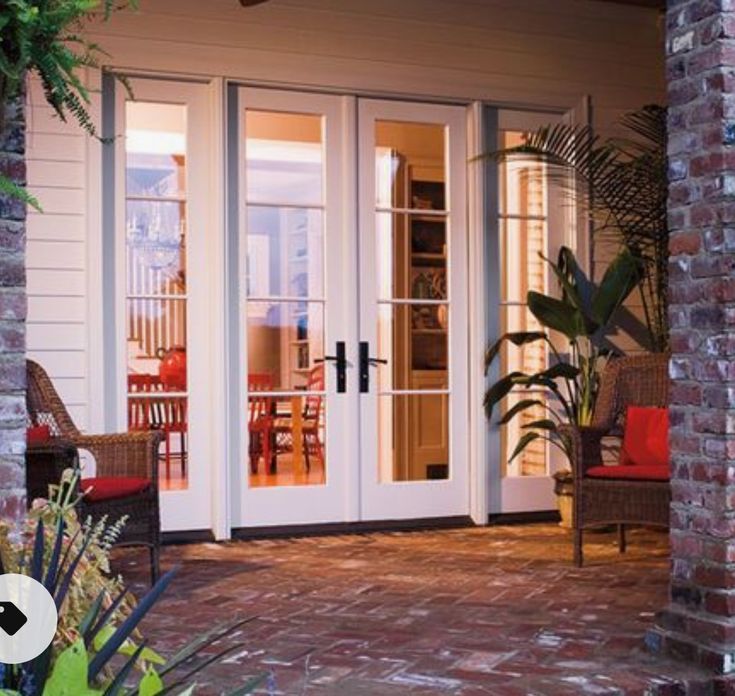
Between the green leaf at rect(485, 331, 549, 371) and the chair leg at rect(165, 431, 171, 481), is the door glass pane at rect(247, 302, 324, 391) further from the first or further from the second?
the green leaf at rect(485, 331, 549, 371)

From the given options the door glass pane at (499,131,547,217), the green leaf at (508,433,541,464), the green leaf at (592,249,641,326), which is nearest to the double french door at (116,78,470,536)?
the door glass pane at (499,131,547,217)

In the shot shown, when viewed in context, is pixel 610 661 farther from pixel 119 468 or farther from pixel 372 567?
pixel 119 468

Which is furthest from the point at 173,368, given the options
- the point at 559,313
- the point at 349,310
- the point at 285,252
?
the point at 559,313

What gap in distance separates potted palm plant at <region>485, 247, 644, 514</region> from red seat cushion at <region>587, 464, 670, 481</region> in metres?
0.65

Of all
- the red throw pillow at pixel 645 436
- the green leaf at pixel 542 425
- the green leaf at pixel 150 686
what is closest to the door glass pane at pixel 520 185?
the green leaf at pixel 542 425

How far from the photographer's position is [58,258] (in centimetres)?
548

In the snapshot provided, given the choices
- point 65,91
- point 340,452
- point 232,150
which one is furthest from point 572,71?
point 65,91

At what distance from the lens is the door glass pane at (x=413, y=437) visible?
20.1 feet

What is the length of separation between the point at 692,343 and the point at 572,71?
3.51 meters

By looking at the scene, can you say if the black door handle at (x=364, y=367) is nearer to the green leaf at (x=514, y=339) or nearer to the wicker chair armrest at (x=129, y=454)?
the green leaf at (x=514, y=339)

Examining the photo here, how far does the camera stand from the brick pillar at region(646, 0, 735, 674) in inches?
127

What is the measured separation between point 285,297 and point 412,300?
2.39 feet

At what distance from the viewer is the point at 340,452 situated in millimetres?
5996

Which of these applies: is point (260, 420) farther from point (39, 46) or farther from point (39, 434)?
point (39, 46)
